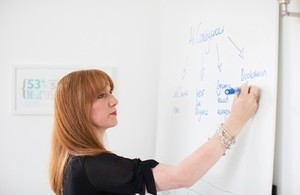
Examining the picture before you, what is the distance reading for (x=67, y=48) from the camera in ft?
5.46

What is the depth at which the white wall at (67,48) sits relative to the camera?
1660mm

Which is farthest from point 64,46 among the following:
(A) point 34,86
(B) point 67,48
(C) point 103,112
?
(C) point 103,112

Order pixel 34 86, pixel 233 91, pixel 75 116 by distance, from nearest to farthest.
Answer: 1. pixel 233 91
2. pixel 75 116
3. pixel 34 86

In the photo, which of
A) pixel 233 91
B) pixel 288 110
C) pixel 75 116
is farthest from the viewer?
pixel 75 116

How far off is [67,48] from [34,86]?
0.93 feet

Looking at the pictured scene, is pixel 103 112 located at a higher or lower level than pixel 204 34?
lower

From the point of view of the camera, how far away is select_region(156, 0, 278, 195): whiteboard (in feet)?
2.41

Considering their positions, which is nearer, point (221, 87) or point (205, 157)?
point (205, 157)

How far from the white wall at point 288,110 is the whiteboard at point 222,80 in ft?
0.09

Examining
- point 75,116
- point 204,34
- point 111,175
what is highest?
point 204,34

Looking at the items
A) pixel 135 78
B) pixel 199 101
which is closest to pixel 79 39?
pixel 135 78

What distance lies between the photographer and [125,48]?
166 centimetres

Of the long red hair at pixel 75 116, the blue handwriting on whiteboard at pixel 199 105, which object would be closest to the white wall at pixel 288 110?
the blue handwriting on whiteboard at pixel 199 105

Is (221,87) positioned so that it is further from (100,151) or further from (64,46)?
(64,46)
